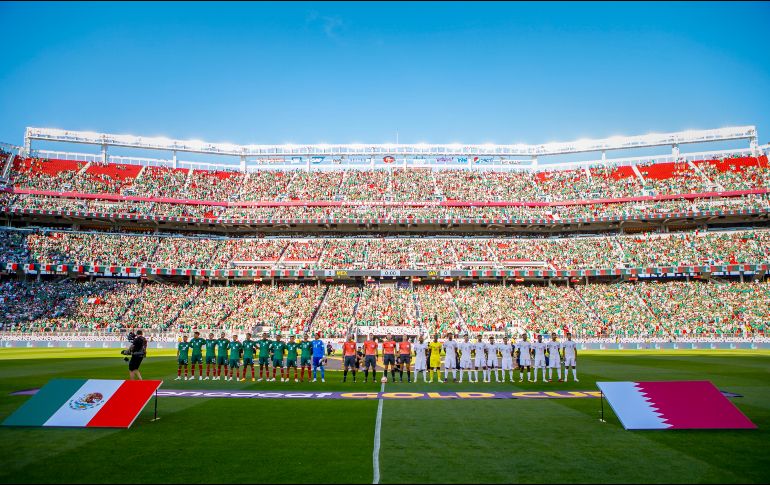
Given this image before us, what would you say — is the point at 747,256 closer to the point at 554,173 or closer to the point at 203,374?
the point at 554,173

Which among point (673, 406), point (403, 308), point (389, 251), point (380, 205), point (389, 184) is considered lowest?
point (673, 406)

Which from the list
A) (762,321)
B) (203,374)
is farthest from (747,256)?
(203,374)

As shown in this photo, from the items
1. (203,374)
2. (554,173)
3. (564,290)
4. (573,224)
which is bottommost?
(203,374)

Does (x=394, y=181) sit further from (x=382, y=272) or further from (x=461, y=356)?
(x=461, y=356)

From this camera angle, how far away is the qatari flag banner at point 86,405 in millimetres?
10922

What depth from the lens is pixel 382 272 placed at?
54188 millimetres

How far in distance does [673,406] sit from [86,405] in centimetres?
1274

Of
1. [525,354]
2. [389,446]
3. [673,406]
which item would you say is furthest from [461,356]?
[389,446]

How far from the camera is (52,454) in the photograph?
8703 mm

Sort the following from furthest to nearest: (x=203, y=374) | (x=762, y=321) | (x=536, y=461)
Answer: (x=762, y=321)
(x=203, y=374)
(x=536, y=461)

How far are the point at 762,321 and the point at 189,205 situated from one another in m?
60.7

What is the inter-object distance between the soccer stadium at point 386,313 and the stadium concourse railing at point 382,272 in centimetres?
25

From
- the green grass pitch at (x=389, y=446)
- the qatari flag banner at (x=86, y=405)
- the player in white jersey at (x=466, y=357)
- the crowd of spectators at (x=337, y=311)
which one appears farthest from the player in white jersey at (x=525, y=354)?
the crowd of spectators at (x=337, y=311)

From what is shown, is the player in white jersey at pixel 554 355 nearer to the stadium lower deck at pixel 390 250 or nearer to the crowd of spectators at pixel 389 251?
the stadium lower deck at pixel 390 250
